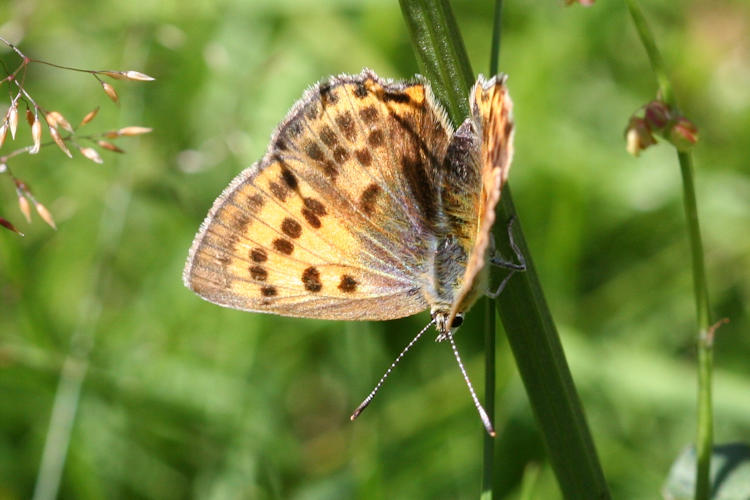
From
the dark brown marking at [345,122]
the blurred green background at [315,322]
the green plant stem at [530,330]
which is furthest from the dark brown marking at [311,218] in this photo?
the blurred green background at [315,322]

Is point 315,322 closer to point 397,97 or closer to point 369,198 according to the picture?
point 369,198

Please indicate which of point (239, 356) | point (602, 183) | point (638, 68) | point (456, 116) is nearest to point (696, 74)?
point (638, 68)

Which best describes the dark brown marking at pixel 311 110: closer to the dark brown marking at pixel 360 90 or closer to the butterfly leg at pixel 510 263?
the dark brown marking at pixel 360 90

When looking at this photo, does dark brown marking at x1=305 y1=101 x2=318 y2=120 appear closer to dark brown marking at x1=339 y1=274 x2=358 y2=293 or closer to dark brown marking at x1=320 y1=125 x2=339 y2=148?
dark brown marking at x1=320 y1=125 x2=339 y2=148

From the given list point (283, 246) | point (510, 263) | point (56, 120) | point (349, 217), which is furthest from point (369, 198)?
point (56, 120)

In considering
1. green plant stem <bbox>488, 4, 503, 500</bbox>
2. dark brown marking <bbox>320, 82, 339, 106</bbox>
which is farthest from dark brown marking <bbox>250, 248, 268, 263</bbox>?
green plant stem <bbox>488, 4, 503, 500</bbox>

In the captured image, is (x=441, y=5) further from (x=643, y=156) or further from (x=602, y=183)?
(x=643, y=156)
